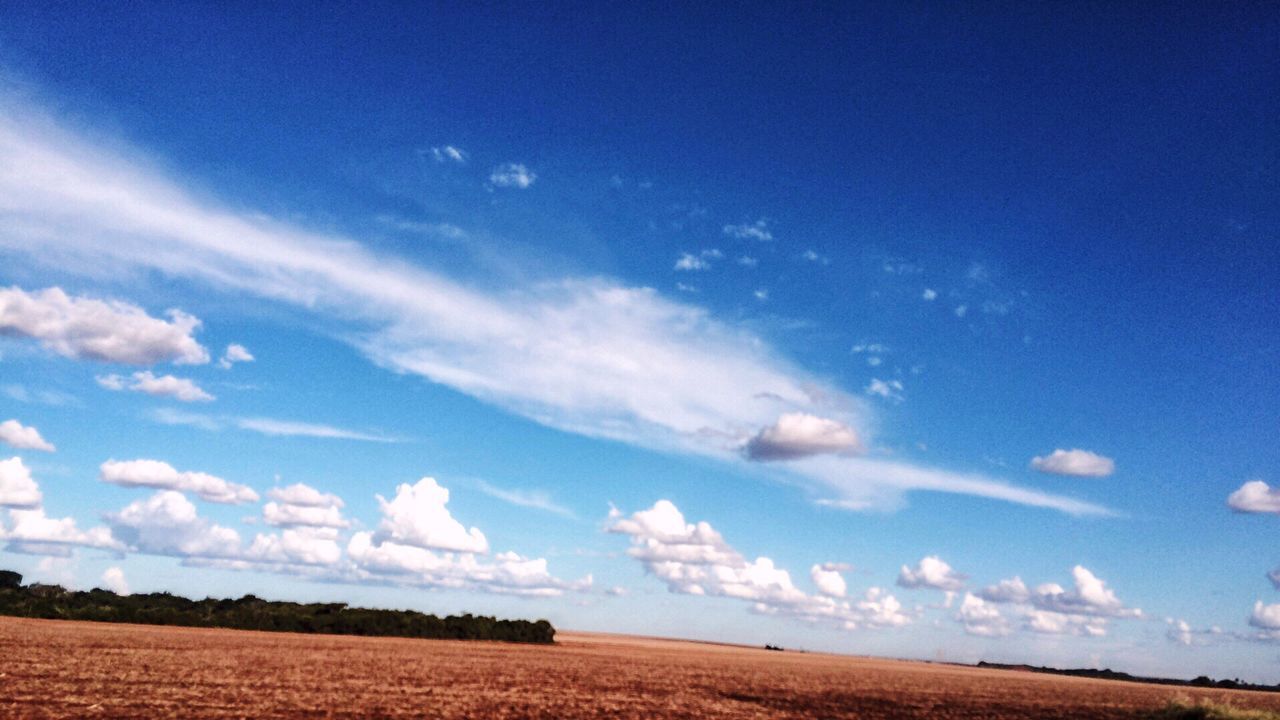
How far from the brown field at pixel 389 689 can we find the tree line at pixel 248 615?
900 inches

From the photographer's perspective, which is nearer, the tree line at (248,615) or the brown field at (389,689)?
the brown field at (389,689)

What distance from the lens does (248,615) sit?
90.9 m

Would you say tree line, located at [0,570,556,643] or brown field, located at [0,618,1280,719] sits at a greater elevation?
brown field, located at [0,618,1280,719]

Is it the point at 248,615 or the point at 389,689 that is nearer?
the point at 389,689

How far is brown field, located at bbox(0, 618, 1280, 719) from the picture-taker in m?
26.4

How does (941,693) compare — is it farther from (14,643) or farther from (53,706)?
(14,643)

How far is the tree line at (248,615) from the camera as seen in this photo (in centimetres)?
8212

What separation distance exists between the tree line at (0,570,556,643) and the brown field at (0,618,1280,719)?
22853 mm

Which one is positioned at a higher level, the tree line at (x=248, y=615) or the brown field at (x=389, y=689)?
the brown field at (x=389, y=689)

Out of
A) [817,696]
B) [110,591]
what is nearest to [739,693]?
[817,696]

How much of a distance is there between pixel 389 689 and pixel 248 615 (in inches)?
2711

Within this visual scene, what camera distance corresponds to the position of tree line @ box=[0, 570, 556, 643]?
82125 mm

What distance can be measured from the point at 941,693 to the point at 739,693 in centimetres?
1842

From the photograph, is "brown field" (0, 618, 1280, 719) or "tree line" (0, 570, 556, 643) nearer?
"brown field" (0, 618, 1280, 719)
